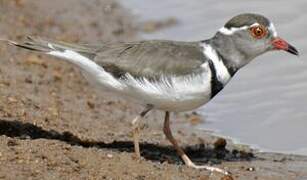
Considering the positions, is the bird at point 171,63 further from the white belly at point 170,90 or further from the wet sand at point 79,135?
the wet sand at point 79,135

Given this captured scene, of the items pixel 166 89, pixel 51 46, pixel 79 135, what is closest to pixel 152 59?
pixel 166 89

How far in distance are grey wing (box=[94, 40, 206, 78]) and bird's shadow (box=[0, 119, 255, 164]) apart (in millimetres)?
886

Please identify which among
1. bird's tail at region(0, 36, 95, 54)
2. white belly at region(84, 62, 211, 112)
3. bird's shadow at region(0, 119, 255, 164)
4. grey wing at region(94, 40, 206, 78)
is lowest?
bird's shadow at region(0, 119, 255, 164)

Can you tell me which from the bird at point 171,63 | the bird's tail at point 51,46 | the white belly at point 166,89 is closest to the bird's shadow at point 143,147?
the bird at point 171,63

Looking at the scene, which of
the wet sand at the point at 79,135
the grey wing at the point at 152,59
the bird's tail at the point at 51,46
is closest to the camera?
the wet sand at the point at 79,135

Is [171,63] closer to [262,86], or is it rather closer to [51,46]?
[51,46]

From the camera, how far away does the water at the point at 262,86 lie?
9.31m

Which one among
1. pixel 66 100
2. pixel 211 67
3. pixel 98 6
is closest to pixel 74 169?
pixel 211 67

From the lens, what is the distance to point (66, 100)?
33.1ft

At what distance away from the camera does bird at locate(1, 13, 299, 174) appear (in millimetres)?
7797

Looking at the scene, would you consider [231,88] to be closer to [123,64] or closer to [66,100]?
[66,100]

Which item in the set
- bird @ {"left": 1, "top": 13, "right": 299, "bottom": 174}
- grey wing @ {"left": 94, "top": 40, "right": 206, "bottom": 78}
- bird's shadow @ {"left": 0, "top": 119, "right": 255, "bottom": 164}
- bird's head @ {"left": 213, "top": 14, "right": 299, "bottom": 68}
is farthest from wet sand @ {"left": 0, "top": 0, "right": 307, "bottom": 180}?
bird's head @ {"left": 213, "top": 14, "right": 299, "bottom": 68}

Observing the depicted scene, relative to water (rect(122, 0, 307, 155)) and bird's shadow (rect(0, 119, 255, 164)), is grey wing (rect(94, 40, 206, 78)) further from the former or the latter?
water (rect(122, 0, 307, 155))

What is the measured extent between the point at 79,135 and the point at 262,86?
8.70ft
